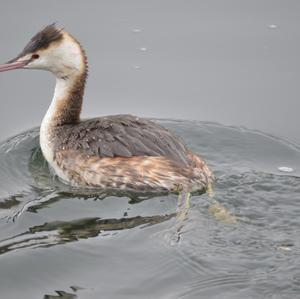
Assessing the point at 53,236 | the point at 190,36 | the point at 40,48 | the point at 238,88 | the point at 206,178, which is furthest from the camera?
the point at 190,36

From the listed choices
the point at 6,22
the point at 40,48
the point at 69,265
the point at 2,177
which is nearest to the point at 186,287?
the point at 69,265

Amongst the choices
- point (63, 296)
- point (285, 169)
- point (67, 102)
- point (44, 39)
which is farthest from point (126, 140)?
point (63, 296)

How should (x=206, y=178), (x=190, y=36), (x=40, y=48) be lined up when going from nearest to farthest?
(x=206, y=178)
(x=40, y=48)
(x=190, y=36)

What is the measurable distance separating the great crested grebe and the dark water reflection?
0.49ft

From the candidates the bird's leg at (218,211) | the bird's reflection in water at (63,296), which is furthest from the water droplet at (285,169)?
the bird's reflection in water at (63,296)

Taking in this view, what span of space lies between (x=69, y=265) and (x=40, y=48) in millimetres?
2616

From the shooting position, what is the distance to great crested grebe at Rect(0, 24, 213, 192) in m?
7.27

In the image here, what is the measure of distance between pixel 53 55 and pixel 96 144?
3.74 ft

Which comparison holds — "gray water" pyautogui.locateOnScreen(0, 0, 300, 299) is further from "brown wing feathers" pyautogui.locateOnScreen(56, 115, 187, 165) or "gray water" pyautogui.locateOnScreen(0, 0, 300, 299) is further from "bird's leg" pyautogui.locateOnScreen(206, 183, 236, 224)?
"brown wing feathers" pyautogui.locateOnScreen(56, 115, 187, 165)

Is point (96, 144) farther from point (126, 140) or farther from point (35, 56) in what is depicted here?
point (35, 56)

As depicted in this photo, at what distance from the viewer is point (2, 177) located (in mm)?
7809

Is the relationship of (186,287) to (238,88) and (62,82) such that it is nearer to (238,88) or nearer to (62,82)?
Answer: (62,82)

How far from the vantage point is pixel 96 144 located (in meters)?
7.48

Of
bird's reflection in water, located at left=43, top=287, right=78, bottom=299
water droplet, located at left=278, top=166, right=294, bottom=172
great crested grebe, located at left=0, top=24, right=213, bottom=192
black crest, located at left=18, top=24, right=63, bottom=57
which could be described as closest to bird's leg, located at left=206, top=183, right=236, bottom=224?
great crested grebe, located at left=0, top=24, right=213, bottom=192
